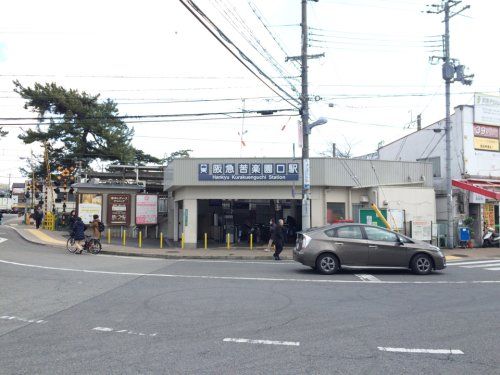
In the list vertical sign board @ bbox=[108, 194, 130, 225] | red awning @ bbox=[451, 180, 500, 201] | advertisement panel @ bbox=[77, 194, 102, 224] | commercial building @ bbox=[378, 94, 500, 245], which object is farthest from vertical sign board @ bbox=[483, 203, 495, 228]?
advertisement panel @ bbox=[77, 194, 102, 224]

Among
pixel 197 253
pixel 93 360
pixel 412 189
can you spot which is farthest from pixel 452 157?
pixel 93 360

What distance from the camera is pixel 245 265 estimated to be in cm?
1592

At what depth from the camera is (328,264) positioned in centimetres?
1320

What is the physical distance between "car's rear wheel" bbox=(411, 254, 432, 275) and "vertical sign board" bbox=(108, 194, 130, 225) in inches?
731

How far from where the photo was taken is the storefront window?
23.0 m

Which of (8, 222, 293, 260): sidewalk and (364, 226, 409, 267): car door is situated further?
(8, 222, 293, 260): sidewalk

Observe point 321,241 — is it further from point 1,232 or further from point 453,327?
point 1,232

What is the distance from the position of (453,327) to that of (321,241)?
6266 millimetres

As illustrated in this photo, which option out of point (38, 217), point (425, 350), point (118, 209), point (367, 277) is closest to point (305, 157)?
point (367, 277)

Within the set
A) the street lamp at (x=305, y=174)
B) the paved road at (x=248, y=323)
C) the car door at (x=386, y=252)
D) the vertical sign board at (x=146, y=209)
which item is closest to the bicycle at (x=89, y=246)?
the paved road at (x=248, y=323)

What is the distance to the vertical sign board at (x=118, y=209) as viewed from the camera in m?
27.1

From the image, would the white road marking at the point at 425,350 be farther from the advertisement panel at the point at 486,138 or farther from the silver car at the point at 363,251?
the advertisement panel at the point at 486,138

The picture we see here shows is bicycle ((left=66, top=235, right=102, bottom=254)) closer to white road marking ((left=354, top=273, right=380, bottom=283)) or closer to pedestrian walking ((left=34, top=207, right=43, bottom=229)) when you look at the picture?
pedestrian walking ((left=34, top=207, right=43, bottom=229))

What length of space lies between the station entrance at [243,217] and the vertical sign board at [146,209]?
2709 millimetres
